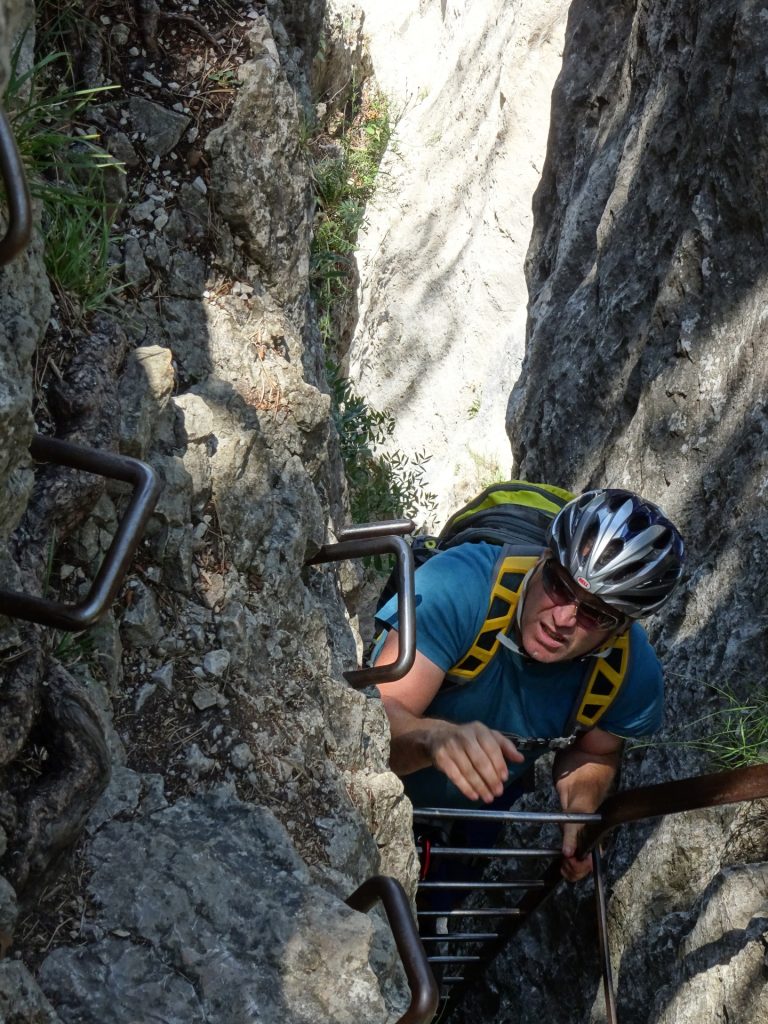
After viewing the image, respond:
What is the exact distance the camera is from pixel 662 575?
3760mm

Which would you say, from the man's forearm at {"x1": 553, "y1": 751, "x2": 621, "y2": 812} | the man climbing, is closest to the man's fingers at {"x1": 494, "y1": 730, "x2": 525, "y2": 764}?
the man climbing

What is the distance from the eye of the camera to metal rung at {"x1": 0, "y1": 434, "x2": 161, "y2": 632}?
6.58 feet

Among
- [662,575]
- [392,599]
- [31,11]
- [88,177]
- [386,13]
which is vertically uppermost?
[386,13]

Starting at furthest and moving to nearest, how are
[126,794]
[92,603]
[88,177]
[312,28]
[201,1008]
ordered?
[312,28] → [88,177] → [126,794] → [201,1008] → [92,603]

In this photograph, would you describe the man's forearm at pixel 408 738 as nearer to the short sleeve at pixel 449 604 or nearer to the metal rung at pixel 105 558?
the short sleeve at pixel 449 604

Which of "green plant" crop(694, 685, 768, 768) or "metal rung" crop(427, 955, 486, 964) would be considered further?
"metal rung" crop(427, 955, 486, 964)

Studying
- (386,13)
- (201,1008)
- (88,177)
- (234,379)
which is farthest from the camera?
(386,13)

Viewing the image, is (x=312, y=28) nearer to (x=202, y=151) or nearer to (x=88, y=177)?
(x=202, y=151)

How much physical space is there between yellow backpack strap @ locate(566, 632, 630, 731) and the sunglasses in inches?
7.3

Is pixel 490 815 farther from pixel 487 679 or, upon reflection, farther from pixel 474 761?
pixel 474 761

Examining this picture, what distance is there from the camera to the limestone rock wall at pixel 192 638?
2293 mm

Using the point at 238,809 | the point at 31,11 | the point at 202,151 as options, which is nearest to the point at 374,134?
the point at 202,151

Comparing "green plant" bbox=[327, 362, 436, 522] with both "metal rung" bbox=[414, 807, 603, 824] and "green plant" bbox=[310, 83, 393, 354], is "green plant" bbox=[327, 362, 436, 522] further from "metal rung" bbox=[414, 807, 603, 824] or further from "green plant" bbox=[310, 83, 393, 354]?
"metal rung" bbox=[414, 807, 603, 824]

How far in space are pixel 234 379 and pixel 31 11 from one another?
1.34 metres
